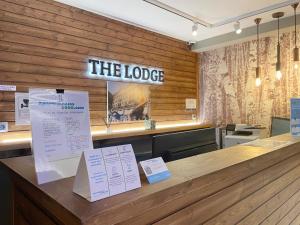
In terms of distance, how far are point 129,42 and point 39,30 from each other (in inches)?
59.6

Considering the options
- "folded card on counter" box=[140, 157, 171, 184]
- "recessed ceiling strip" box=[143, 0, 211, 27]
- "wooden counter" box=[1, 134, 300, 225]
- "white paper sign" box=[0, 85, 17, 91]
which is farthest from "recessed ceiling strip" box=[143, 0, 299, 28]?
"folded card on counter" box=[140, 157, 171, 184]

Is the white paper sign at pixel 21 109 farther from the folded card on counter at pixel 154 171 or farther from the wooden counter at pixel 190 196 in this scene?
the folded card on counter at pixel 154 171

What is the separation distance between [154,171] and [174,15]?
3357mm

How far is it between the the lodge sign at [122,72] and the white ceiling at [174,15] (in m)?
0.75

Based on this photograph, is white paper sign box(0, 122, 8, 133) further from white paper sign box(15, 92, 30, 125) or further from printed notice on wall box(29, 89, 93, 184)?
printed notice on wall box(29, 89, 93, 184)

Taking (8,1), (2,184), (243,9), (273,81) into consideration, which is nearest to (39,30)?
(8,1)

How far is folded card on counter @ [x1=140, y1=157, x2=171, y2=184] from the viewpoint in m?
1.02

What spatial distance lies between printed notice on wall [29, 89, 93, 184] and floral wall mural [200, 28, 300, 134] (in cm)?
423

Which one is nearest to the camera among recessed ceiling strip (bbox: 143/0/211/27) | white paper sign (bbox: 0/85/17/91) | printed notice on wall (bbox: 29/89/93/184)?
printed notice on wall (bbox: 29/89/93/184)

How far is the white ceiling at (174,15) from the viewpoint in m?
3.39

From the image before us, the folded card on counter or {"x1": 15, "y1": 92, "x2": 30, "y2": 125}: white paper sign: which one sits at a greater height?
{"x1": 15, "y1": 92, "x2": 30, "y2": 125}: white paper sign

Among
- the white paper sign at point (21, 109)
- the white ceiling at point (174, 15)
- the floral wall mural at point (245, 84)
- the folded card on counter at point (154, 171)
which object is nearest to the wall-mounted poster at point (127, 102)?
the white ceiling at point (174, 15)

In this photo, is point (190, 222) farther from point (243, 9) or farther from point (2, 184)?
point (243, 9)

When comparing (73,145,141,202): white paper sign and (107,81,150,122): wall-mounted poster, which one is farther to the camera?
(107,81,150,122): wall-mounted poster
